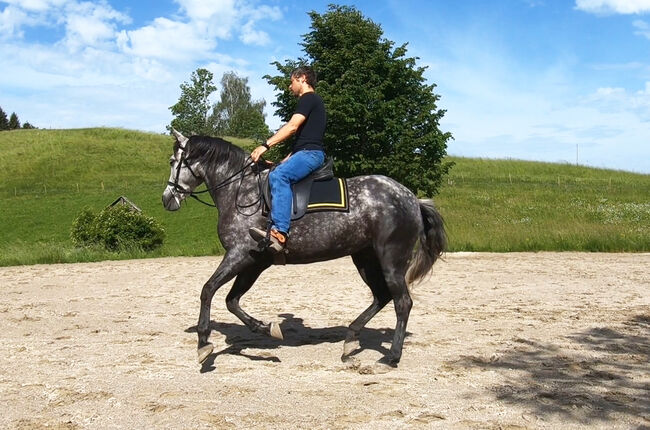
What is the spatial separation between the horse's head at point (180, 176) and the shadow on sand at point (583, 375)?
358 centimetres

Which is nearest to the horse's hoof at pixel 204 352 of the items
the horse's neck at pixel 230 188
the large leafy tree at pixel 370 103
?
the horse's neck at pixel 230 188

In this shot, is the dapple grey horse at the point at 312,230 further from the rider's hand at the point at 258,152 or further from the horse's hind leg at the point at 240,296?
the rider's hand at the point at 258,152

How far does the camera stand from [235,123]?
8869 cm

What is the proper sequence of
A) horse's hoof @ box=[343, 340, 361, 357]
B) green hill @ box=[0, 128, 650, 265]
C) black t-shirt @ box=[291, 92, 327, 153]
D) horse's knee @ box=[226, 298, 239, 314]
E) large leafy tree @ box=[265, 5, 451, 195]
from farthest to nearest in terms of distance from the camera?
large leafy tree @ box=[265, 5, 451, 195] < green hill @ box=[0, 128, 650, 265] < horse's knee @ box=[226, 298, 239, 314] < horse's hoof @ box=[343, 340, 361, 357] < black t-shirt @ box=[291, 92, 327, 153]

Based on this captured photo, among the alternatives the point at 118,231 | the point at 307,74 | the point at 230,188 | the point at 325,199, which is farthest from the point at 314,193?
the point at 118,231

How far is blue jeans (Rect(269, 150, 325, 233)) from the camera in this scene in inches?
245

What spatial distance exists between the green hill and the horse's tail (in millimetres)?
11378

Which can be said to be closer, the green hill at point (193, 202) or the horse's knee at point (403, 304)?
the horse's knee at point (403, 304)

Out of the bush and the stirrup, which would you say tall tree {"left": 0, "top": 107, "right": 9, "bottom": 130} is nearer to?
the bush

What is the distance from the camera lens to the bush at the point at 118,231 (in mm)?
22531

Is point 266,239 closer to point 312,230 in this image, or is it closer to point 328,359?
point 312,230

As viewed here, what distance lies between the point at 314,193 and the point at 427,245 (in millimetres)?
1570

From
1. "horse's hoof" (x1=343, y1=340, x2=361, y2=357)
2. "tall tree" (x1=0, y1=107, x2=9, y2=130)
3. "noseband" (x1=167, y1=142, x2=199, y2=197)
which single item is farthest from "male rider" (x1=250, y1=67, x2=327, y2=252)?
"tall tree" (x1=0, y1=107, x2=9, y2=130)

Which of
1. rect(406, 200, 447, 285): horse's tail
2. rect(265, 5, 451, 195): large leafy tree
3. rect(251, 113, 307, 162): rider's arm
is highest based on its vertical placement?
rect(265, 5, 451, 195): large leafy tree
